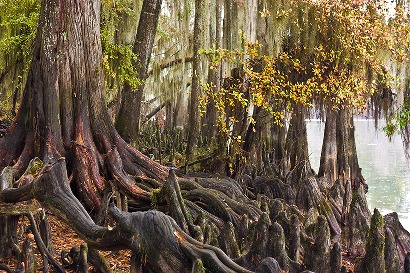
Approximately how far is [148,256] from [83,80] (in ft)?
10.9

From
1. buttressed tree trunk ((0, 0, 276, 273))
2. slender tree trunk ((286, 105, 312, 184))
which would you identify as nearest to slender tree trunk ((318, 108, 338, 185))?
slender tree trunk ((286, 105, 312, 184))

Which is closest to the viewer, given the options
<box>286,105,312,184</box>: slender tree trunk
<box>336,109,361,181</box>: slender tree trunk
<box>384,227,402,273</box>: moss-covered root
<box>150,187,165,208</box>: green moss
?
<box>384,227,402,273</box>: moss-covered root

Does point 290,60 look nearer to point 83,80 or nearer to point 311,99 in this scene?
point 311,99

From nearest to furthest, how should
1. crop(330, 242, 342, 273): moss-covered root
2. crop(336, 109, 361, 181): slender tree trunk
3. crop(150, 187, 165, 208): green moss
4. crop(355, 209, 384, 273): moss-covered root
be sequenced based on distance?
crop(330, 242, 342, 273): moss-covered root → crop(355, 209, 384, 273): moss-covered root → crop(150, 187, 165, 208): green moss → crop(336, 109, 361, 181): slender tree trunk

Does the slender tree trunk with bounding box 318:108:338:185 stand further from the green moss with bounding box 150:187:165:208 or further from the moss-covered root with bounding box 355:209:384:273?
the moss-covered root with bounding box 355:209:384:273

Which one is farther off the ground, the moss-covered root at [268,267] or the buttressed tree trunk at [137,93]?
the buttressed tree trunk at [137,93]

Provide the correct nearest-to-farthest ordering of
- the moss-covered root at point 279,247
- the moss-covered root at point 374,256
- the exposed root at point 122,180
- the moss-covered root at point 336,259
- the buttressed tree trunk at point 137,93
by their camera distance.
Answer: the moss-covered root at point 279,247 → the moss-covered root at point 336,259 → the moss-covered root at point 374,256 → the exposed root at point 122,180 → the buttressed tree trunk at point 137,93

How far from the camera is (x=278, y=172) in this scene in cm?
1095

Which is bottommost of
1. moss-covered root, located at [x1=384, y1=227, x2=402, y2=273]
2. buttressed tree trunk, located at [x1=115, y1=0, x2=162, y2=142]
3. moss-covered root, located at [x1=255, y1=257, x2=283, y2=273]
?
moss-covered root, located at [x1=384, y1=227, x2=402, y2=273]

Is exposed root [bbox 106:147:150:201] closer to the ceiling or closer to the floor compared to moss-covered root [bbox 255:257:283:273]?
closer to the ceiling

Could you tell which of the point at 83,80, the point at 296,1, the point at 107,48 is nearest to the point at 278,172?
the point at 296,1

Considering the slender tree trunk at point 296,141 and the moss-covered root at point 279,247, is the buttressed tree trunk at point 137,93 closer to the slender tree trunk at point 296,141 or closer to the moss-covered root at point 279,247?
the slender tree trunk at point 296,141

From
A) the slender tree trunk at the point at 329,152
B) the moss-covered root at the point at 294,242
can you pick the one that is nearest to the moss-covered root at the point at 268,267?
the moss-covered root at the point at 294,242

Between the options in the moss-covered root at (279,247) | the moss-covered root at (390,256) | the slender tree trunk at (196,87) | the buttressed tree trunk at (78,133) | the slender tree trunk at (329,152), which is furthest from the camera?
the slender tree trunk at (329,152)
